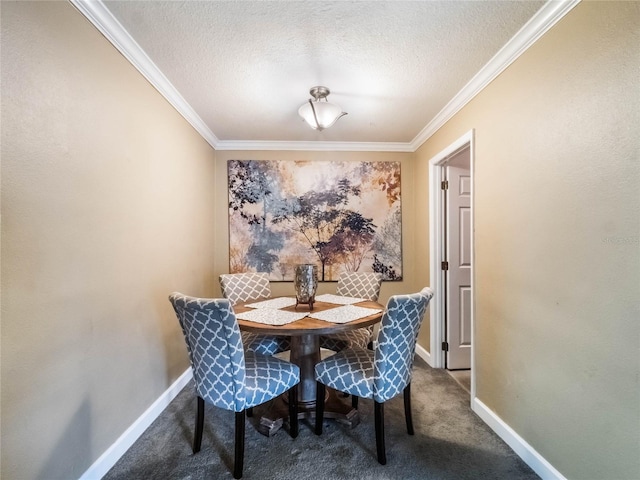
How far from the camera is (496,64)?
1.88 metres

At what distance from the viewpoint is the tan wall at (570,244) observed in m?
1.16

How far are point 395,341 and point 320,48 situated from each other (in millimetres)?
1717

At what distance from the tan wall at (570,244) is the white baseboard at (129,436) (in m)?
2.26

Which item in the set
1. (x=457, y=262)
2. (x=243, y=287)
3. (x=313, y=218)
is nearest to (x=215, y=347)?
(x=243, y=287)

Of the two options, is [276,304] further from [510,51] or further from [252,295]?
[510,51]

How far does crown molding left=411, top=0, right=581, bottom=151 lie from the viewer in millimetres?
1431

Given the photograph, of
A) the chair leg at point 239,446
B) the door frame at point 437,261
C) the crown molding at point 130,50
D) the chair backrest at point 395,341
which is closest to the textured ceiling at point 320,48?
the crown molding at point 130,50

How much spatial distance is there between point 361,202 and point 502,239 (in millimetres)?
1737

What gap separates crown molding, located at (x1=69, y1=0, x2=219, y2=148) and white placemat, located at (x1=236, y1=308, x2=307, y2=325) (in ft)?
5.52

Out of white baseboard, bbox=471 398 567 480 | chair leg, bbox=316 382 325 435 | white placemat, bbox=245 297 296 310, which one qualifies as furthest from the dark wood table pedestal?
white baseboard, bbox=471 398 567 480

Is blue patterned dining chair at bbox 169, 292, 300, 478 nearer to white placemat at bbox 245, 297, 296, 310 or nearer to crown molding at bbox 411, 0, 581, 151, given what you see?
white placemat at bbox 245, 297, 296, 310

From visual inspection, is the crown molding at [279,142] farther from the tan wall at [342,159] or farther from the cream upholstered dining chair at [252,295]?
the cream upholstered dining chair at [252,295]

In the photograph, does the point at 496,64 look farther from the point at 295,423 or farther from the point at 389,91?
the point at 295,423

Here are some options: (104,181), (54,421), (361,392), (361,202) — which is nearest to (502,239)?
(361,392)
